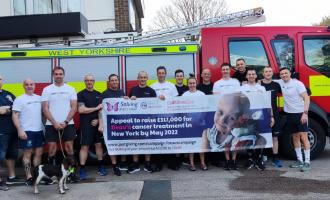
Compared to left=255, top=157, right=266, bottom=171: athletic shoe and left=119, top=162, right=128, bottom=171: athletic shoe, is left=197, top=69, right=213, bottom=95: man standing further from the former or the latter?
left=119, top=162, right=128, bottom=171: athletic shoe

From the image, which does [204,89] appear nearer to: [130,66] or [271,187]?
[130,66]

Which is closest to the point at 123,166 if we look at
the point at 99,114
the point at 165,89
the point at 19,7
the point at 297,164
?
the point at 99,114

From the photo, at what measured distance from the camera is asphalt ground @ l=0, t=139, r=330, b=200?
655 cm

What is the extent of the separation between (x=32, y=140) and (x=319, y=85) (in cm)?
548

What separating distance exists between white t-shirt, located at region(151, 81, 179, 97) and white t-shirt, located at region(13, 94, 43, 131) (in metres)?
2.16

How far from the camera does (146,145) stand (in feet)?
27.2

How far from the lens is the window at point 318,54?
28.8 feet

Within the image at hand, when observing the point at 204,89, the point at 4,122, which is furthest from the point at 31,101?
the point at 204,89

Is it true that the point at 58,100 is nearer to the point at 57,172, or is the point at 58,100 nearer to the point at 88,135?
the point at 88,135

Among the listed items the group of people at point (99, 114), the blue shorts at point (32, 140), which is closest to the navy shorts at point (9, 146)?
the group of people at point (99, 114)

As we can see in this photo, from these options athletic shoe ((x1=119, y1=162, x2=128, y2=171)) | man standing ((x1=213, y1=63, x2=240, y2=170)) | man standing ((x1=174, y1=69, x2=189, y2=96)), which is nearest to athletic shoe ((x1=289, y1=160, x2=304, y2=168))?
man standing ((x1=213, y1=63, x2=240, y2=170))

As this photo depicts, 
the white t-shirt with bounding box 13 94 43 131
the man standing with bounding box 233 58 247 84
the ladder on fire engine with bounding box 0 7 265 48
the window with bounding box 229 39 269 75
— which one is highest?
the ladder on fire engine with bounding box 0 7 265 48

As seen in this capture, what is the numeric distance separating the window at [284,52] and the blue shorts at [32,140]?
4700 millimetres

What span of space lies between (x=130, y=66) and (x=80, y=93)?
1.24 m
